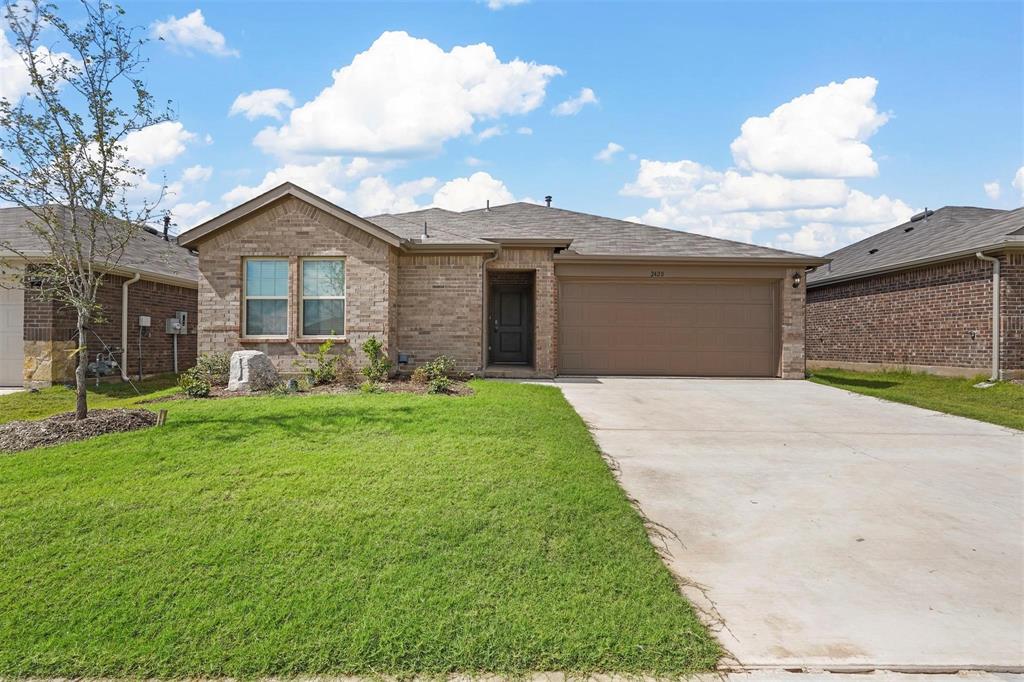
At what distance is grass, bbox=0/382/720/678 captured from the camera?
9.00 feet

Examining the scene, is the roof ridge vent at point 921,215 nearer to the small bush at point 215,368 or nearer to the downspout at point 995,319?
the downspout at point 995,319

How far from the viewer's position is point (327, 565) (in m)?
3.40

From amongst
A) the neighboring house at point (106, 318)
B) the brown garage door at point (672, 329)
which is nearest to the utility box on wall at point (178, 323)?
the neighboring house at point (106, 318)

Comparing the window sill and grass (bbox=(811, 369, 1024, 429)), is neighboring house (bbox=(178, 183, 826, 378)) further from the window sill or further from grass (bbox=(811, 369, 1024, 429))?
grass (bbox=(811, 369, 1024, 429))

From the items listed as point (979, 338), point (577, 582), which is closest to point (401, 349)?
point (577, 582)

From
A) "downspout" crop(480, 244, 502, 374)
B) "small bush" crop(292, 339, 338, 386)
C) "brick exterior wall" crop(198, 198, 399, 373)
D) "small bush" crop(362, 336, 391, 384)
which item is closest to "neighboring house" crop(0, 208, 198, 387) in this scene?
"brick exterior wall" crop(198, 198, 399, 373)

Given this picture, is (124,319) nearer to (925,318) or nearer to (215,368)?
(215,368)

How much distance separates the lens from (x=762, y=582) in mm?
3480

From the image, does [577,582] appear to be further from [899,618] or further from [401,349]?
[401,349]

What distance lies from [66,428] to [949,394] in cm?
1508

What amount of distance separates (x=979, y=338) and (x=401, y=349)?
1323 cm

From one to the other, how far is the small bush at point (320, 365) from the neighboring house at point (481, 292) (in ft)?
0.81

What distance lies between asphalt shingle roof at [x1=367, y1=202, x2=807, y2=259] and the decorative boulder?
15.6ft

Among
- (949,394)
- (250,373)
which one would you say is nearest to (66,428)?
(250,373)
